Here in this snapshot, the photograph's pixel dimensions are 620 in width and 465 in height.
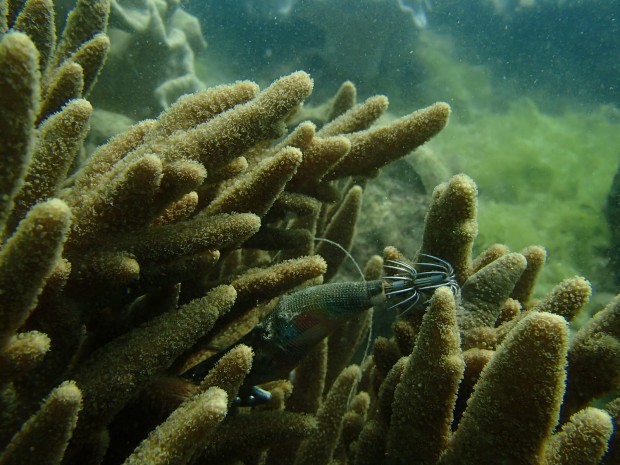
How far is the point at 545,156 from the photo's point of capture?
962 centimetres

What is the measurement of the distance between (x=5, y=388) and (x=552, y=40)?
19035 millimetres

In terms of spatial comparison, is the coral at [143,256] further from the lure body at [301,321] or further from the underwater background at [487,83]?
the underwater background at [487,83]

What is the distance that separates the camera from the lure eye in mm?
1995

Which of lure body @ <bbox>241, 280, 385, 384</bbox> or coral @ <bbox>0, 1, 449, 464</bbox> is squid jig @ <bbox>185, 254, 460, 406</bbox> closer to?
lure body @ <bbox>241, 280, 385, 384</bbox>

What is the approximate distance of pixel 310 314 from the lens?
1.87 m

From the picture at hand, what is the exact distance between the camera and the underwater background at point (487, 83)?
7758 mm

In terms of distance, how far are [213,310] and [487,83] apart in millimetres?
14076

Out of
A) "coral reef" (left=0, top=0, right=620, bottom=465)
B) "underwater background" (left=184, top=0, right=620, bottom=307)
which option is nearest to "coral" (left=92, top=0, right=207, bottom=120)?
"underwater background" (left=184, top=0, right=620, bottom=307)

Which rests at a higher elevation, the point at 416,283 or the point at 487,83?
the point at 487,83

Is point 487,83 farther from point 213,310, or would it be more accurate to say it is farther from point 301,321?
point 213,310

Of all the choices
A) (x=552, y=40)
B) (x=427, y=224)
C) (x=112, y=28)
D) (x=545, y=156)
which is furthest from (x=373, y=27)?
(x=427, y=224)

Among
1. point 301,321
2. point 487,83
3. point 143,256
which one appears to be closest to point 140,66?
point 143,256

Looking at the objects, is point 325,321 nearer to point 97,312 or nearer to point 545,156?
point 97,312

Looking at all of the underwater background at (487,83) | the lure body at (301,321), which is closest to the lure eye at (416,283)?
the lure body at (301,321)
